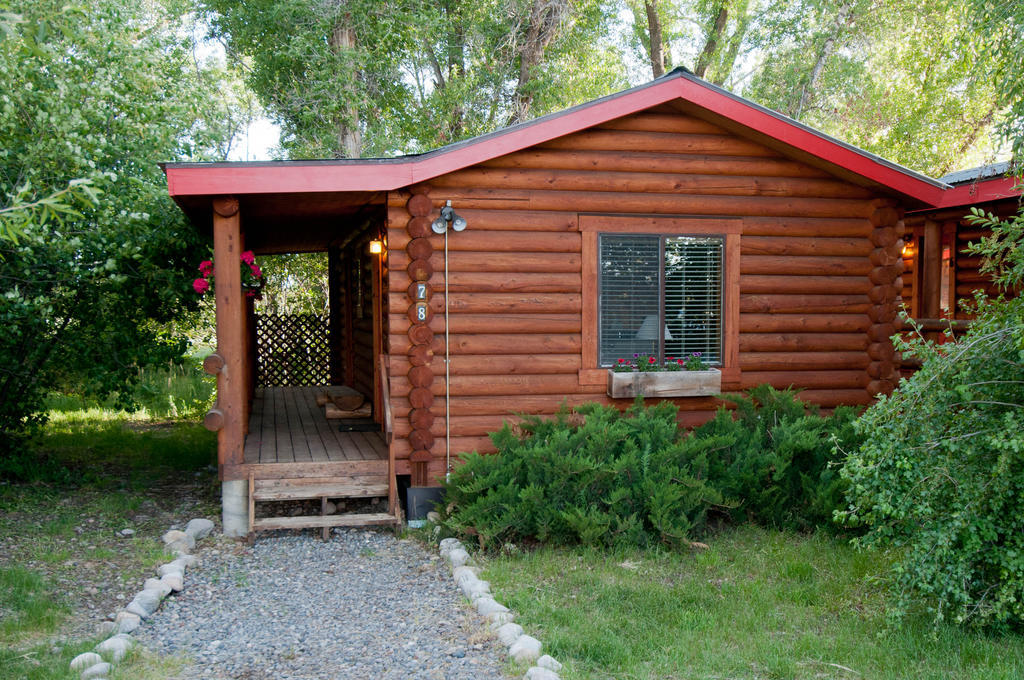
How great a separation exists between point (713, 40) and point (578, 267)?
1607 centimetres

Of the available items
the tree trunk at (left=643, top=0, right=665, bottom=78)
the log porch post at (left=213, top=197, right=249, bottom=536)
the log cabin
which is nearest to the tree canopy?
the tree trunk at (left=643, top=0, right=665, bottom=78)

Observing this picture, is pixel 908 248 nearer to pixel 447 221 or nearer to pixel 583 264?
pixel 583 264

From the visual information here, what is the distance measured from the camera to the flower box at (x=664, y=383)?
7633 mm

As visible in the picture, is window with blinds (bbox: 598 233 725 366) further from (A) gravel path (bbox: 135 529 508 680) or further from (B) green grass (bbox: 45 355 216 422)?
(B) green grass (bbox: 45 355 216 422)

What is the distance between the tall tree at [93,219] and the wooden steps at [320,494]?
2.54 m

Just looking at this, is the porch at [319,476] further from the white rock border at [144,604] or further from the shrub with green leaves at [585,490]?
the shrub with green leaves at [585,490]

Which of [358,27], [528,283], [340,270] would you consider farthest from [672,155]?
[358,27]

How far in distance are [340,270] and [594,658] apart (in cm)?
1008

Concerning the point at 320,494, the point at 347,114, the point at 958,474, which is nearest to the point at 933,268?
the point at 958,474

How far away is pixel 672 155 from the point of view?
309 inches

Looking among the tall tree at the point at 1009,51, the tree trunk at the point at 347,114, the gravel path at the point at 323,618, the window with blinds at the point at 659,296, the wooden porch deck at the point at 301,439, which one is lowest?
the gravel path at the point at 323,618

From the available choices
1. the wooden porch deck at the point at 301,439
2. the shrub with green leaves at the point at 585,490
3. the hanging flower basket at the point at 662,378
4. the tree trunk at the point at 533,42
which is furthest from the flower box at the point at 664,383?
the tree trunk at the point at 533,42

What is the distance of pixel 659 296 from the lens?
7.91 meters

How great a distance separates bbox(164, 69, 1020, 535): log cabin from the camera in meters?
7.11
